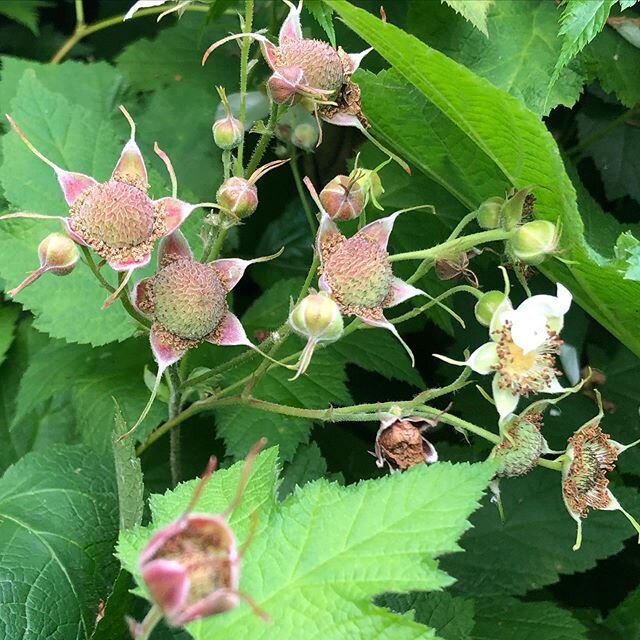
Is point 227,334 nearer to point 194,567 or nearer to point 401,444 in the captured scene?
point 401,444

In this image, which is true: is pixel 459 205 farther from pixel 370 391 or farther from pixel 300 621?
pixel 300 621

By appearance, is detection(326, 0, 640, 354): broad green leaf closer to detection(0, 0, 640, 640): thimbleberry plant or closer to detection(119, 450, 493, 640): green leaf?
detection(0, 0, 640, 640): thimbleberry plant

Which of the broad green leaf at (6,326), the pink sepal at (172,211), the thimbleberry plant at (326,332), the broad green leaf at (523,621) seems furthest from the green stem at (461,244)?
the broad green leaf at (6,326)

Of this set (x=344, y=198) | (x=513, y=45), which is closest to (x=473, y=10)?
(x=513, y=45)

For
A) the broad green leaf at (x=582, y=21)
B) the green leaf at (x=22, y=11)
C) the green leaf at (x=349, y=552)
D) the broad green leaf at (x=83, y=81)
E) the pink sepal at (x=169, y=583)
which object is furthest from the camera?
the green leaf at (x=22, y=11)

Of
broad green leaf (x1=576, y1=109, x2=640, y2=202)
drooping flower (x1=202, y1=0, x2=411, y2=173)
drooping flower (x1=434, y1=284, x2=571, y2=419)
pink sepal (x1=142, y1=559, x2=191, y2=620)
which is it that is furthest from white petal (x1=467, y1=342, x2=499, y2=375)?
broad green leaf (x1=576, y1=109, x2=640, y2=202)

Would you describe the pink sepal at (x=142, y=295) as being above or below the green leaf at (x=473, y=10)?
below

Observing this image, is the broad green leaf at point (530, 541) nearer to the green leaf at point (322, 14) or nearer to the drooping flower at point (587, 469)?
the drooping flower at point (587, 469)

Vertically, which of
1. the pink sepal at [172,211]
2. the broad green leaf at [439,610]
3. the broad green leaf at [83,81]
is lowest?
the broad green leaf at [439,610]
